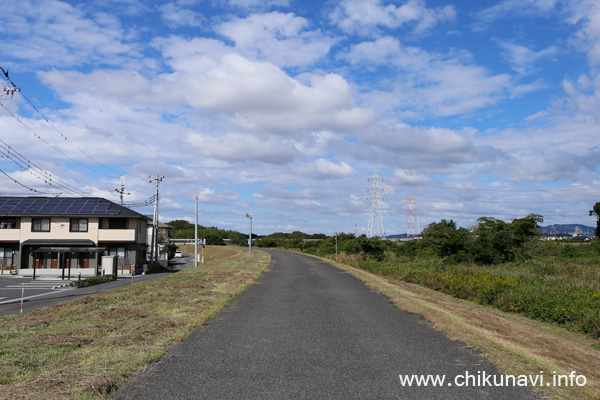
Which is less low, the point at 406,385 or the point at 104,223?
the point at 104,223

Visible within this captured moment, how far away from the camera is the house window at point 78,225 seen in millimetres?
44188

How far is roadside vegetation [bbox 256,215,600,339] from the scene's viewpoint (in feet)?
52.7

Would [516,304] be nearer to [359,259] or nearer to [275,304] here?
[275,304]

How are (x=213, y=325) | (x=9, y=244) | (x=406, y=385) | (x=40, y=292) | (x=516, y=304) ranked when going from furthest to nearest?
(x=9, y=244) < (x=40, y=292) < (x=516, y=304) < (x=213, y=325) < (x=406, y=385)

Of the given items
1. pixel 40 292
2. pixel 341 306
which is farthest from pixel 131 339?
pixel 40 292

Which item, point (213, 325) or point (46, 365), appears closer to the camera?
point (46, 365)

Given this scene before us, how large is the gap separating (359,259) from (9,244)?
1373 inches

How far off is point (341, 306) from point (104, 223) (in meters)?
37.0

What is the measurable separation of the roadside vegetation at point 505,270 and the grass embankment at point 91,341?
1165 centimetres

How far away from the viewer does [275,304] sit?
1461 cm

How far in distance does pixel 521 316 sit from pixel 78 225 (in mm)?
41144

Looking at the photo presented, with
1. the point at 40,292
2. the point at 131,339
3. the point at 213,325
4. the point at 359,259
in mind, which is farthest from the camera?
the point at 359,259

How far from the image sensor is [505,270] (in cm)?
2767

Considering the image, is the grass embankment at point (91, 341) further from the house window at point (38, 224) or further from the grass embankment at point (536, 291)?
the house window at point (38, 224)
